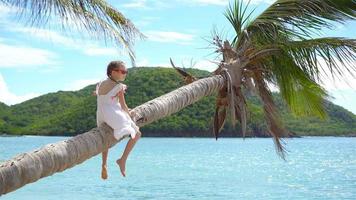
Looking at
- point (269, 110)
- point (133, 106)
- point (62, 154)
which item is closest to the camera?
point (62, 154)

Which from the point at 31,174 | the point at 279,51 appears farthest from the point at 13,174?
the point at 279,51

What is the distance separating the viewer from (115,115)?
411cm

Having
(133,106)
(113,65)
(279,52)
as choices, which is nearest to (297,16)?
(279,52)

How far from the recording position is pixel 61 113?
10606 centimetres

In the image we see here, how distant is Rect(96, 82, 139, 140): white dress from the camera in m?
4.07

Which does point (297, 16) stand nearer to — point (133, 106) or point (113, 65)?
point (113, 65)

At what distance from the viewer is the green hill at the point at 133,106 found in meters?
77.2

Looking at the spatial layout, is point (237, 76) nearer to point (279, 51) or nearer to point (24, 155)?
point (279, 51)

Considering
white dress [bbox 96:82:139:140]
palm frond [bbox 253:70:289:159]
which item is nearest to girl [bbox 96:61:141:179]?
white dress [bbox 96:82:139:140]

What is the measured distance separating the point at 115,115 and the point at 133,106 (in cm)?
7478

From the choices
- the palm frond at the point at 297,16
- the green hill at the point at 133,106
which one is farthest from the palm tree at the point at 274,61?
the green hill at the point at 133,106

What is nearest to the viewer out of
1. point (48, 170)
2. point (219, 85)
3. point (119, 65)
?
point (48, 170)

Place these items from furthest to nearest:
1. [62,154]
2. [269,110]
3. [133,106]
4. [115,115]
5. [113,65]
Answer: [133,106], [269,110], [113,65], [115,115], [62,154]

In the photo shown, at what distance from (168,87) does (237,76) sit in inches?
2375
